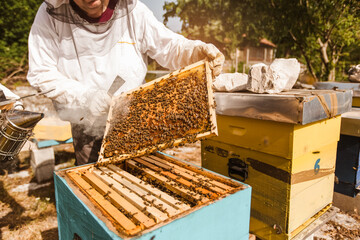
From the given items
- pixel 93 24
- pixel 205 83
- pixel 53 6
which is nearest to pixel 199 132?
pixel 205 83

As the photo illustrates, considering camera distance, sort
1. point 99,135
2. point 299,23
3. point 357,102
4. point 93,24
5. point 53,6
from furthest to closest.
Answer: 1. point 299,23
2. point 357,102
3. point 99,135
4. point 93,24
5. point 53,6

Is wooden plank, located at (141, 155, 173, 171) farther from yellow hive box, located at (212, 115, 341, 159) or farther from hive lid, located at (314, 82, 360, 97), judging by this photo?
hive lid, located at (314, 82, 360, 97)

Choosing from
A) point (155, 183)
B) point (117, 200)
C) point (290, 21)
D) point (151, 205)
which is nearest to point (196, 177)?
point (155, 183)

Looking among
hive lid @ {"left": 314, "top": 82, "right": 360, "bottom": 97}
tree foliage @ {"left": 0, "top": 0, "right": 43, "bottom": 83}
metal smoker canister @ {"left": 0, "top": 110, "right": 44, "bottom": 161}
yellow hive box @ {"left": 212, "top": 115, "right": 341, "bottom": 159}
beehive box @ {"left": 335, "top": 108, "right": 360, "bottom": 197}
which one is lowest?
Result: beehive box @ {"left": 335, "top": 108, "right": 360, "bottom": 197}

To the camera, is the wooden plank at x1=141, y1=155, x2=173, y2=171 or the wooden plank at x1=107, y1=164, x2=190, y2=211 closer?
the wooden plank at x1=107, y1=164, x2=190, y2=211

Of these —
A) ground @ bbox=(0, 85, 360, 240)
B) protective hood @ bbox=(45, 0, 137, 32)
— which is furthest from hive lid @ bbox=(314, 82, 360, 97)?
protective hood @ bbox=(45, 0, 137, 32)

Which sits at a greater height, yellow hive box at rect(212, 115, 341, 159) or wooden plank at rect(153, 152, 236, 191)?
yellow hive box at rect(212, 115, 341, 159)

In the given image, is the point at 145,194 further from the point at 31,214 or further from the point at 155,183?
the point at 31,214

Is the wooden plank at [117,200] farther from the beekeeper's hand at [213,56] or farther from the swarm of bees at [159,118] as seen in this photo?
the beekeeper's hand at [213,56]

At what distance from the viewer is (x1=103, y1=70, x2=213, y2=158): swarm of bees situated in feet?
6.07

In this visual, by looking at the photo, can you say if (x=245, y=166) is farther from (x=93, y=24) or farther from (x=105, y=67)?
(x=93, y=24)

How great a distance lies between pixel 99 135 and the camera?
2375 mm

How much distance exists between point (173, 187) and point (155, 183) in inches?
9.7

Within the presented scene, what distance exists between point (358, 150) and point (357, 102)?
88 centimetres
